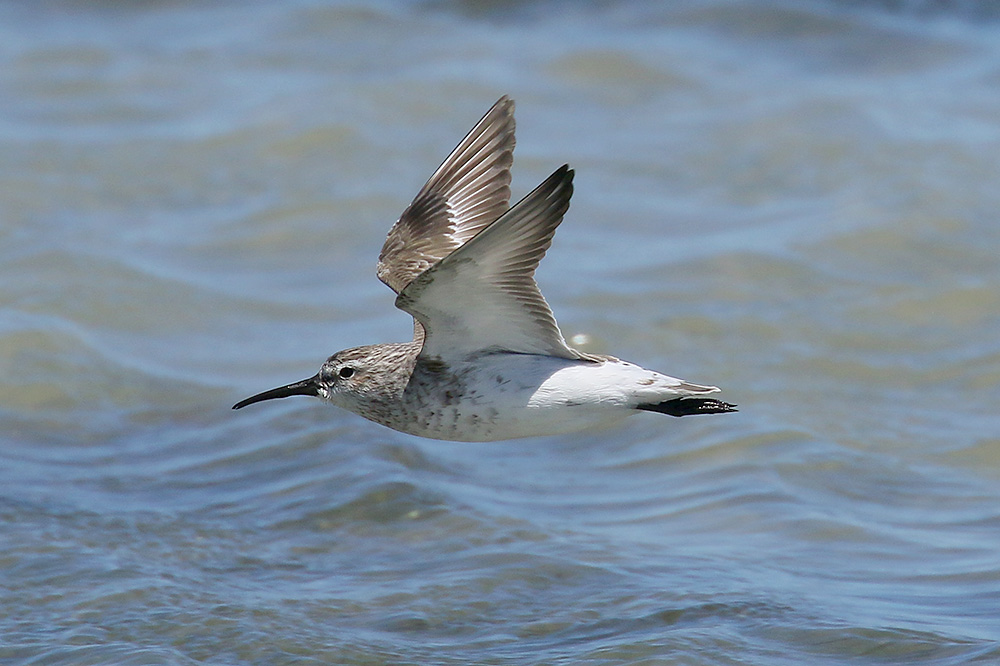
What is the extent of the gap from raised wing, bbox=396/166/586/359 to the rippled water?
1.38 metres

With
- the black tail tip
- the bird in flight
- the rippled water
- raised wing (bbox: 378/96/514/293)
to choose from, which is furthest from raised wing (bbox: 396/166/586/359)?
the rippled water

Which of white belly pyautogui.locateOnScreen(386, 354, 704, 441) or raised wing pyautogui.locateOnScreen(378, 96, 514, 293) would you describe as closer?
white belly pyautogui.locateOnScreen(386, 354, 704, 441)

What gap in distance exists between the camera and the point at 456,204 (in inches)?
266

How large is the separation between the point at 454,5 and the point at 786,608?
1001cm

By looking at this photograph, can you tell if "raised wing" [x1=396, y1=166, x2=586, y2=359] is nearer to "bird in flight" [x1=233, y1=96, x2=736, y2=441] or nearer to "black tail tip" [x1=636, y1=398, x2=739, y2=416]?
"bird in flight" [x1=233, y1=96, x2=736, y2=441]

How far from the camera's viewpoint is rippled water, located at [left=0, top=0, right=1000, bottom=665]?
648 cm

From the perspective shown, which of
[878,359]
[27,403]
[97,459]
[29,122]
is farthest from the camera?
[29,122]

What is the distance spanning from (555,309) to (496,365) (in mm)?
4429

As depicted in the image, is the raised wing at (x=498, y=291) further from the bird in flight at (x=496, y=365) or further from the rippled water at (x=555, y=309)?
the rippled water at (x=555, y=309)

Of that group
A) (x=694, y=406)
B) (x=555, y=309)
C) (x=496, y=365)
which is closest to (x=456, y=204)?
(x=496, y=365)

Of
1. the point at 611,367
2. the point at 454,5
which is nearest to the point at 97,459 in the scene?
the point at 611,367

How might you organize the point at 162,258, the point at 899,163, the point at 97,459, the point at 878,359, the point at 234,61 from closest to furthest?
the point at 97,459
the point at 878,359
the point at 162,258
the point at 899,163
the point at 234,61

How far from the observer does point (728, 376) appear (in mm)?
9273

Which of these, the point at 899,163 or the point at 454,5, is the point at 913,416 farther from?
the point at 454,5
